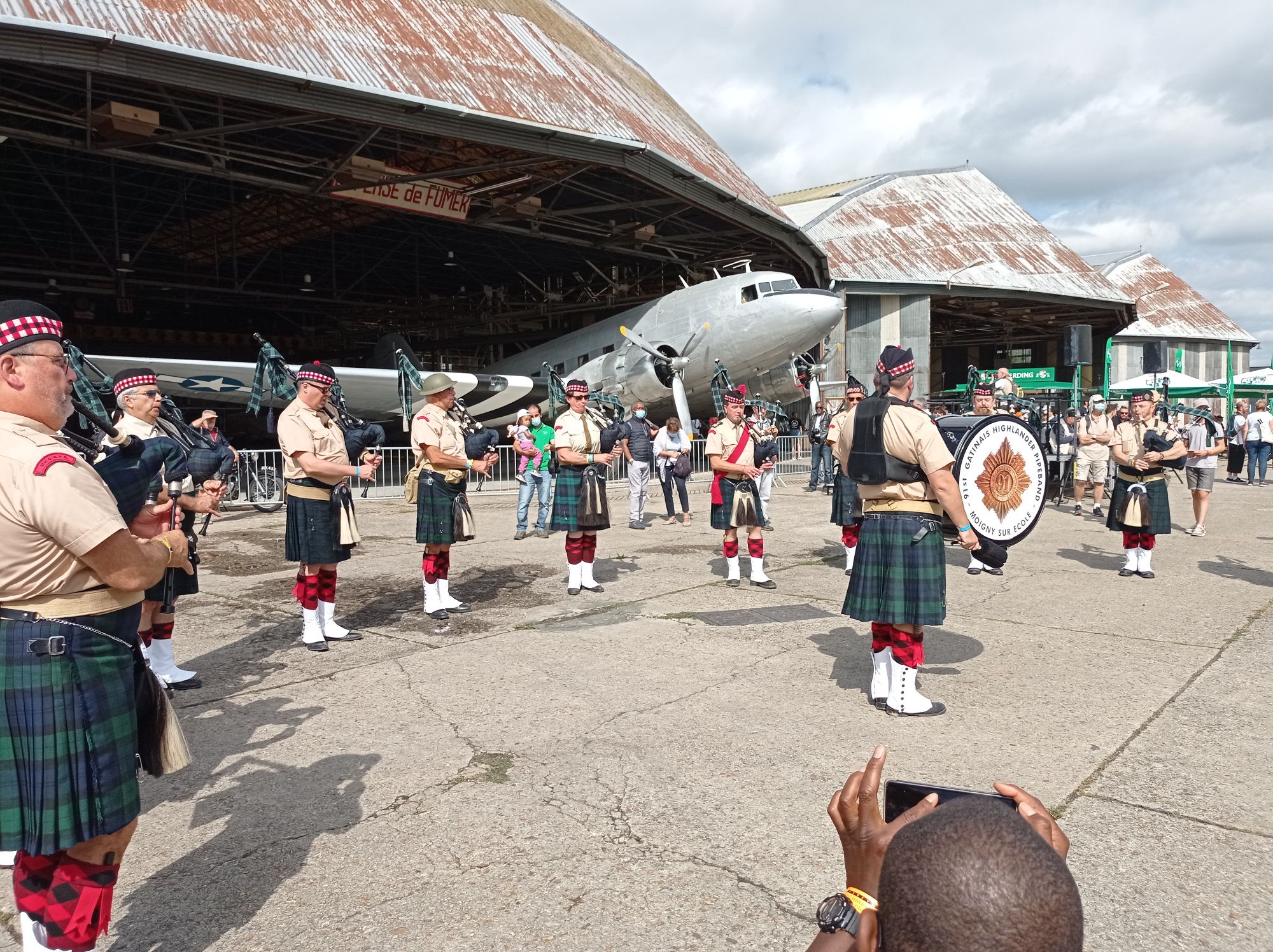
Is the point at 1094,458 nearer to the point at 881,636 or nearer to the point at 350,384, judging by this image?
the point at 881,636

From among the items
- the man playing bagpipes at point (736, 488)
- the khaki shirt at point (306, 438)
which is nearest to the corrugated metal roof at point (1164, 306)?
the man playing bagpipes at point (736, 488)

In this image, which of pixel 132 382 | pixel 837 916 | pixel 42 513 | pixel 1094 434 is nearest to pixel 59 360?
pixel 42 513

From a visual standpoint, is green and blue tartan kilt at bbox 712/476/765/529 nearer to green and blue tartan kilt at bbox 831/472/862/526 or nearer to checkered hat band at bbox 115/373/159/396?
green and blue tartan kilt at bbox 831/472/862/526

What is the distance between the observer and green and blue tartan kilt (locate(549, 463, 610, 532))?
26.3ft

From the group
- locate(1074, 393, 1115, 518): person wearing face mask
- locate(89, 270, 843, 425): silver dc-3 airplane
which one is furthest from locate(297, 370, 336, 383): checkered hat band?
locate(89, 270, 843, 425): silver dc-3 airplane

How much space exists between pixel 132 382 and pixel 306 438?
1.23m

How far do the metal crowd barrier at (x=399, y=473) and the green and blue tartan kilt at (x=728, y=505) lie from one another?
499cm

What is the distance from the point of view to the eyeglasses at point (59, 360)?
227cm

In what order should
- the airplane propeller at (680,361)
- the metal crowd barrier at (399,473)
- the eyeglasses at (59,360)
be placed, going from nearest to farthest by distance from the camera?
the eyeglasses at (59,360)
the metal crowd barrier at (399,473)
the airplane propeller at (680,361)

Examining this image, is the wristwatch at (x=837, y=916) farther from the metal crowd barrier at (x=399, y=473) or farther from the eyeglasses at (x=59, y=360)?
the metal crowd barrier at (x=399, y=473)

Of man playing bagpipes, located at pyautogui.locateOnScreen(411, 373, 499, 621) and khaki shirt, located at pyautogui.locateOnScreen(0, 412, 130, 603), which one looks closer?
khaki shirt, located at pyautogui.locateOnScreen(0, 412, 130, 603)

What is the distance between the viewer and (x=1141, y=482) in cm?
847

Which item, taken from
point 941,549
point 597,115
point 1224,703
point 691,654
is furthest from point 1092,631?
point 597,115

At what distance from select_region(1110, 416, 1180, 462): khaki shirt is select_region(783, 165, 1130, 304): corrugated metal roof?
24.5 metres
